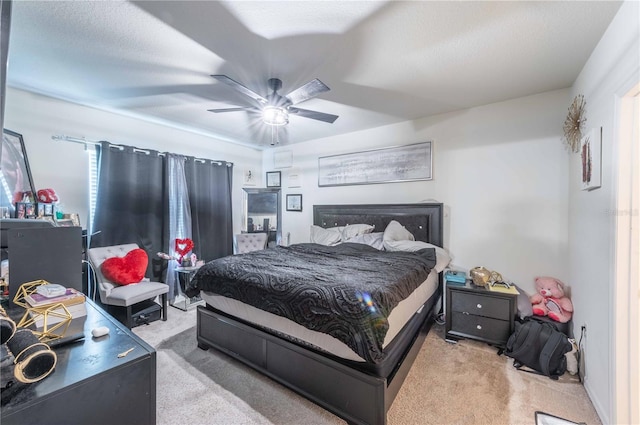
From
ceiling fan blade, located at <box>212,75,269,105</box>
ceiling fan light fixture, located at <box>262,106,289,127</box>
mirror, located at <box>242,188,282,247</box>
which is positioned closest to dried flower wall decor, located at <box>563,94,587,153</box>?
ceiling fan light fixture, located at <box>262,106,289,127</box>

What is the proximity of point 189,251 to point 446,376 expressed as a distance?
3530mm

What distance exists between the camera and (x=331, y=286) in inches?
71.6

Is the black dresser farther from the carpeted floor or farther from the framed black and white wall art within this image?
the framed black and white wall art

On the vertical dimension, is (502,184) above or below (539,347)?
above

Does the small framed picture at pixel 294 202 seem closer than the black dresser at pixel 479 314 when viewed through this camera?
No

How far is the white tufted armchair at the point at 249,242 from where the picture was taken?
4.54 metres

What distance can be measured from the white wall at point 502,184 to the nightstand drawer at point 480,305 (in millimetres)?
589

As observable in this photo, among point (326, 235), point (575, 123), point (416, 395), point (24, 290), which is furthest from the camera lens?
point (326, 235)

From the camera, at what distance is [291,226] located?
4895 millimetres

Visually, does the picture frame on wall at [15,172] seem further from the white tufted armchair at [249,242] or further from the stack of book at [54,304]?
the white tufted armchair at [249,242]

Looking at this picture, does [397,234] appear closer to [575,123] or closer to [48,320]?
[575,123]

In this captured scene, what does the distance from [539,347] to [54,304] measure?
131 inches

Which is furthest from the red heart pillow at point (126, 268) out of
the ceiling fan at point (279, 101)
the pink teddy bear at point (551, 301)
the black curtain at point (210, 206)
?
the pink teddy bear at point (551, 301)

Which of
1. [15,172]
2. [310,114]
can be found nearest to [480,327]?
[310,114]
